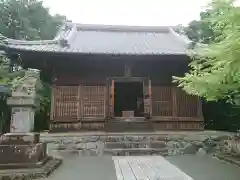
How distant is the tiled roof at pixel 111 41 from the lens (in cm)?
1121

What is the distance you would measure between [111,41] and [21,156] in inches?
399

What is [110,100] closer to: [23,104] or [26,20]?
[23,104]

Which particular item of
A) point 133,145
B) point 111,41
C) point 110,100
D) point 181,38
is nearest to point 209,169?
point 133,145

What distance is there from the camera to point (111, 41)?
14828 millimetres

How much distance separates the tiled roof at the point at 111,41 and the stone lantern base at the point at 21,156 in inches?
200

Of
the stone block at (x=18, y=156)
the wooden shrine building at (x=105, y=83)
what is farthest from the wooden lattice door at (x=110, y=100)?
the stone block at (x=18, y=156)

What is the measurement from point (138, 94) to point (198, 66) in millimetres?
11578

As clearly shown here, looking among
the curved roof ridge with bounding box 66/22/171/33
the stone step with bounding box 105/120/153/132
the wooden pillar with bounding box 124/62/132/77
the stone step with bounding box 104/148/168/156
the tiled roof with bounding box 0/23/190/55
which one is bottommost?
the stone step with bounding box 104/148/168/156

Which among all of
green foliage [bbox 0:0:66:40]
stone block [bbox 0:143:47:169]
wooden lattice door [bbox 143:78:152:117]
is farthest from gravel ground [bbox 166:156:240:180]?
green foliage [bbox 0:0:66:40]

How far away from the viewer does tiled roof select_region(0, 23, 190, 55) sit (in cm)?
1121

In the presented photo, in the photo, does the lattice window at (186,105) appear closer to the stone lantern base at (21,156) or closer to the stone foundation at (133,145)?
the stone foundation at (133,145)

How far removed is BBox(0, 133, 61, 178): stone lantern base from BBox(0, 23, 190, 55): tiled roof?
5.09m

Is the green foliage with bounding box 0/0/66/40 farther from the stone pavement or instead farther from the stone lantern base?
the stone pavement

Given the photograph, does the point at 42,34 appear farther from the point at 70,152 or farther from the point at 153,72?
the point at 70,152
